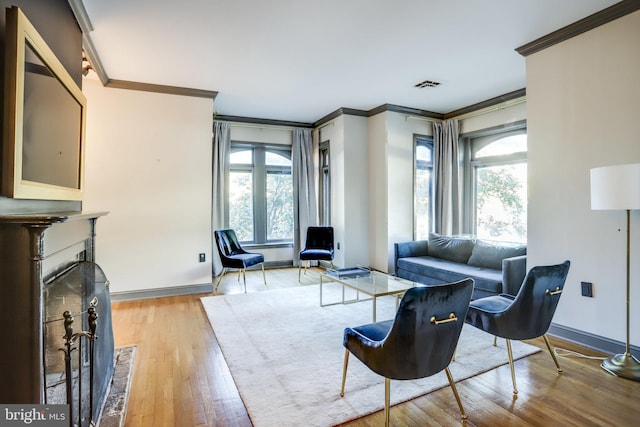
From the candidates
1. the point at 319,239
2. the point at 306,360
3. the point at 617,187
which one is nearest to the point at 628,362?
the point at 617,187

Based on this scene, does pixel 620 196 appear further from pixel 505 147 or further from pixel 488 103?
pixel 488 103

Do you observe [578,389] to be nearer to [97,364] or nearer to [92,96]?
[97,364]

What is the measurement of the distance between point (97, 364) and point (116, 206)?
2736 mm

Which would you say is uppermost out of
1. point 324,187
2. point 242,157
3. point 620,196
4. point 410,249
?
point 242,157

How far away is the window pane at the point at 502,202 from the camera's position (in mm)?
4750

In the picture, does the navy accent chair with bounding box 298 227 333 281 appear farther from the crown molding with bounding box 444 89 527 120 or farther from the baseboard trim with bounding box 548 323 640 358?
the baseboard trim with bounding box 548 323 640 358

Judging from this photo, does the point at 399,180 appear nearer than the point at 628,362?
No

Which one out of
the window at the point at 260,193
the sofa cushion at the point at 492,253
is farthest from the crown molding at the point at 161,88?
the sofa cushion at the point at 492,253

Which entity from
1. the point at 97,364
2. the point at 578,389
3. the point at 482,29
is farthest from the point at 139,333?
the point at 482,29

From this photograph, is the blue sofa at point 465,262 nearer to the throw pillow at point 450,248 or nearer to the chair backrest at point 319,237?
the throw pillow at point 450,248

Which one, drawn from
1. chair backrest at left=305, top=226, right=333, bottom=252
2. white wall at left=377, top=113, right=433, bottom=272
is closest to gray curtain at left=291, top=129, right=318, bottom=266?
chair backrest at left=305, top=226, right=333, bottom=252

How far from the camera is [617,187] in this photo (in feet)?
7.76

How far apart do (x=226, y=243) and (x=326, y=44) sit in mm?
3182

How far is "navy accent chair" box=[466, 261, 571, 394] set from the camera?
2215 millimetres
